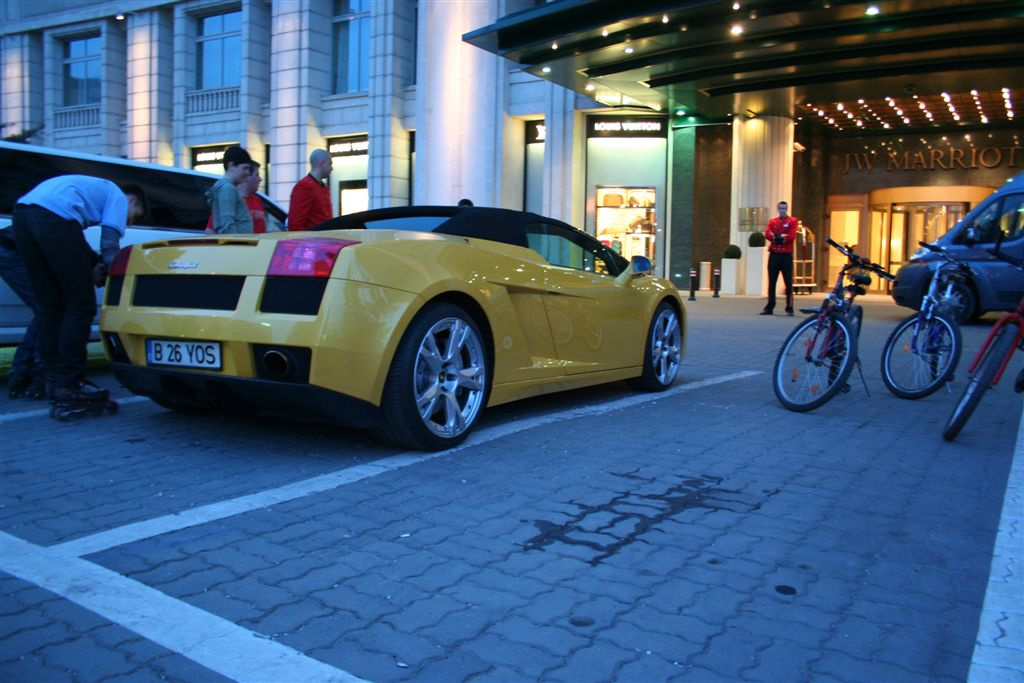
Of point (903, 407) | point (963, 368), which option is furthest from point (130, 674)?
point (963, 368)

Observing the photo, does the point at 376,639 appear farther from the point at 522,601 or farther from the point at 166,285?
the point at 166,285

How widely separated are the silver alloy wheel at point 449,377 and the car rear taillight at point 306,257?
610 mm

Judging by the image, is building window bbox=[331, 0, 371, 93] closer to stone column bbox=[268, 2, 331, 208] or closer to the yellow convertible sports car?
stone column bbox=[268, 2, 331, 208]

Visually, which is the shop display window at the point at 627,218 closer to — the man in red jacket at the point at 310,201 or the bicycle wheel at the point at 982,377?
the man in red jacket at the point at 310,201

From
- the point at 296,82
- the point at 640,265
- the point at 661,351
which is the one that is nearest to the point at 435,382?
the point at 640,265

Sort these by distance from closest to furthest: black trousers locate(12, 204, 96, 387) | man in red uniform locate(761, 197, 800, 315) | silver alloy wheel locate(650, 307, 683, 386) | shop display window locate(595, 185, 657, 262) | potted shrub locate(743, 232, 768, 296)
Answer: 1. black trousers locate(12, 204, 96, 387)
2. silver alloy wheel locate(650, 307, 683, 386)
3. man in red uniform locate(761, 197, 800, 315)
4. potted shrub locate(743, 232, 768, 296)
5. shop display window locate(595, 185, 657, 262)

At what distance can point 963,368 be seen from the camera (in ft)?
29.7

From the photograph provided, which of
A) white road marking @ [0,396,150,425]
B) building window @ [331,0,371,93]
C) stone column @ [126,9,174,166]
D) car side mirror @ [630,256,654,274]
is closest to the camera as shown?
white road marking @ [0,396,150,425]

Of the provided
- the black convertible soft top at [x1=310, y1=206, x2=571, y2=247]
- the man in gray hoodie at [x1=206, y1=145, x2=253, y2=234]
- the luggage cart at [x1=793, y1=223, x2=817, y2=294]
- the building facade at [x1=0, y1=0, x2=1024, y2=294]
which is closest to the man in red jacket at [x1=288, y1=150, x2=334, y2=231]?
the man in gray hoodie at [x1=206, y1=145, x2=253, y2=234]

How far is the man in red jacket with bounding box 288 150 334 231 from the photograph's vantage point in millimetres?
7035

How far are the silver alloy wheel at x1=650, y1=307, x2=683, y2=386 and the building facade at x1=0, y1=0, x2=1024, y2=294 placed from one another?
16.8 m

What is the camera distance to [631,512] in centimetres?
361

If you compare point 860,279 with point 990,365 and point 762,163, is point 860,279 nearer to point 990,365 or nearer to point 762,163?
point 990,365

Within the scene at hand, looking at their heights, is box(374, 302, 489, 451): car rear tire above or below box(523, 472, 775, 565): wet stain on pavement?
above
